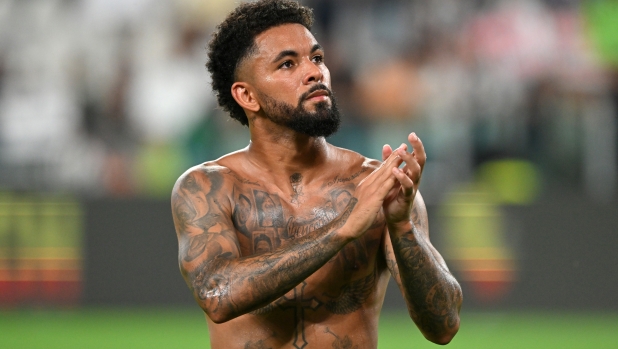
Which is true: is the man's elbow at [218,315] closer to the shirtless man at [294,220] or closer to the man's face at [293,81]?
the shirtless man at [294,220]

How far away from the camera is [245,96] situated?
4508mm

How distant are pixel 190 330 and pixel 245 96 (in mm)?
5297

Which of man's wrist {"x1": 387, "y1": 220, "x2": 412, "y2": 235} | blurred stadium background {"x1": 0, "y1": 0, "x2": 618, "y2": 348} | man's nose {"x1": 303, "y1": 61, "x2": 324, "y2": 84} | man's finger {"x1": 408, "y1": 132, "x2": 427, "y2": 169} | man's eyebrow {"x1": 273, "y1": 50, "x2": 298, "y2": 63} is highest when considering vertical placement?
man's eyebrow {"x1": 273, "y1": 50, "x2": 298, "y2": 63}

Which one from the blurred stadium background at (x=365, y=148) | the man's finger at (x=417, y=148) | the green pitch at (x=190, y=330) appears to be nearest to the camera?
the man's finger at (x=417, y=148)

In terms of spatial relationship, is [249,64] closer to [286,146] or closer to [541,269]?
[286,146]

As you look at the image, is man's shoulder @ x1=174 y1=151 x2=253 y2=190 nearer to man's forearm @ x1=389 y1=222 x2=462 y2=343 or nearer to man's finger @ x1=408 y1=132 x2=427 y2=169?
man's forearm @ x1=389 y1=222 x2=462 y2=343

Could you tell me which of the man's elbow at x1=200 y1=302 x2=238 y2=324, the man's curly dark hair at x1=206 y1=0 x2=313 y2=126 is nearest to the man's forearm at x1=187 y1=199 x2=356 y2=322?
the man's elbow at x1=200 y1=302 x2=238 y2=324

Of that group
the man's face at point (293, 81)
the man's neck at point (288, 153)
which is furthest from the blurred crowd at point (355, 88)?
the man's face at point (293, 81)

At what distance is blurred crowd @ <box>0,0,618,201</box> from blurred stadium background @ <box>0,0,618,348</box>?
0.07 feet

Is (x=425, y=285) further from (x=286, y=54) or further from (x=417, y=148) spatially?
(x=286, y=54)

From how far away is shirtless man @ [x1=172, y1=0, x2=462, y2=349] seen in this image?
12.3ft

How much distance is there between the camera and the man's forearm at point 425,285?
3.93 m

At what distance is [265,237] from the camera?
4.23 meters

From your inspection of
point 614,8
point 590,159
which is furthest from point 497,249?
point 614,8
